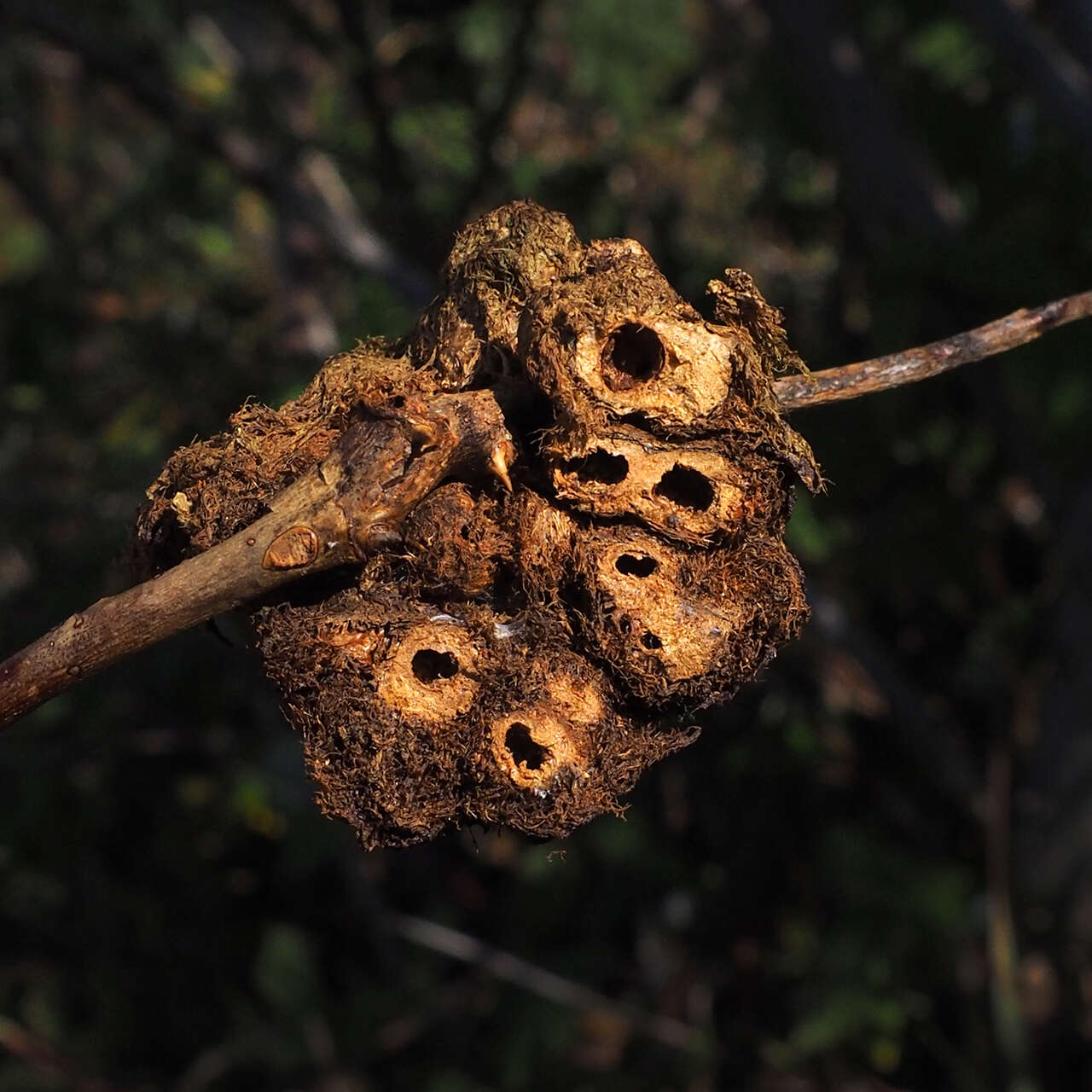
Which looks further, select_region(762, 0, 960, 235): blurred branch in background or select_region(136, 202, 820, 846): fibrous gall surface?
select_region(762, 0, 960, 235): blurred branch in background

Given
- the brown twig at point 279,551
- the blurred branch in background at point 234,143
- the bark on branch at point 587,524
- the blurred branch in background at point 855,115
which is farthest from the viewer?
the blurred branch in background at point 855,115

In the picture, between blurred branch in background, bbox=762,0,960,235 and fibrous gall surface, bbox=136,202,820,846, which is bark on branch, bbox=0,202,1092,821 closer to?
fibrous gall surface, bbox=136,202,820,846

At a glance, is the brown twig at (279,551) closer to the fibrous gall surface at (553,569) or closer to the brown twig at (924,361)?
Answer: the fibrous gall surface at (553,569)

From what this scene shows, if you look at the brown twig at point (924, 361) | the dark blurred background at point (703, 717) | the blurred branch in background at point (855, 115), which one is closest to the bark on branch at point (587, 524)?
the brown twig at point (924, 361)

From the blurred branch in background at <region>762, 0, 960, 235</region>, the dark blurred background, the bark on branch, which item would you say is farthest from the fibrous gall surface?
the blurred branch in background at <region>762, 0, 960, 235</region>

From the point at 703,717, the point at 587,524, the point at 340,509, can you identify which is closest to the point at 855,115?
the point at 703,717

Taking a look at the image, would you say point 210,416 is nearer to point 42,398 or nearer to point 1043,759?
point 42,398
